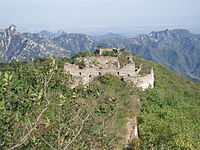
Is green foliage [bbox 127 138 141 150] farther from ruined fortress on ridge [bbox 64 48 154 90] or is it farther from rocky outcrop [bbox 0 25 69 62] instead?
rocky outcrop [bbox 0 25 69 62]

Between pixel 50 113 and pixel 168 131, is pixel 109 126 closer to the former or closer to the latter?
pixel 50 113

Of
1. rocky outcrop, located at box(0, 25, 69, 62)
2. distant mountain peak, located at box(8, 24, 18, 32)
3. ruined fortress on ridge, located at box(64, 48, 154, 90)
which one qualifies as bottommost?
rocky outcrop, located at box(0, 25, 69, 62)

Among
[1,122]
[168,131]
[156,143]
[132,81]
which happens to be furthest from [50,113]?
[132,81]

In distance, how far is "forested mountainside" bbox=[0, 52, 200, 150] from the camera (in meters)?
5.39

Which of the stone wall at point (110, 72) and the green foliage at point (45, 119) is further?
the stone wall at point (110, 72)

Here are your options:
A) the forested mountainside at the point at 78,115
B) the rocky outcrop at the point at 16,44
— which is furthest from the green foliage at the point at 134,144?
the rocky outcrop at the point at 16,44

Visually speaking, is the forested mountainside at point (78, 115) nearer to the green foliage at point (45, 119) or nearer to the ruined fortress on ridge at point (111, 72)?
the green foliage at point (45, 119)

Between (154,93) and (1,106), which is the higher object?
(1,106)

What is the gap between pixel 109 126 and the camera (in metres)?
10.0

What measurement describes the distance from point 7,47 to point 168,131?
509 feet

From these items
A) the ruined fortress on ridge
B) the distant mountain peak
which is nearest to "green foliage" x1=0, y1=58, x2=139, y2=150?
the ruined fortress on ridge

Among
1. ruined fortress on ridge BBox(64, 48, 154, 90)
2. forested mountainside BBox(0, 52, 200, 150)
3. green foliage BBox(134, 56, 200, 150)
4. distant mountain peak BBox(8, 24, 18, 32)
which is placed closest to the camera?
forested mountainside BBox(0, 52, 200, 150)

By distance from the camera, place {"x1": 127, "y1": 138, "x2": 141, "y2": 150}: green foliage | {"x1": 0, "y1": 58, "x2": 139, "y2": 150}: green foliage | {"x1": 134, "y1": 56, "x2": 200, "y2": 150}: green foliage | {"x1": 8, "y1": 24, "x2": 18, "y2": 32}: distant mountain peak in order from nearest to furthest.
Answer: {"x1": 0, "y1": 58, "x2": 139, "y2": 150}: green foliage → {"x1": 127, "y1": 138, "x2": 141, "y2": 150}: green foliage → {"x1": 134, "y1": 56, "x2": 200, "y2": 150}: green foliage → {"x1": 8, "y1": 24, "x2": 18, "y2": 32}: distant mountain peak

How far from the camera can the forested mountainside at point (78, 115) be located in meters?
5.39
